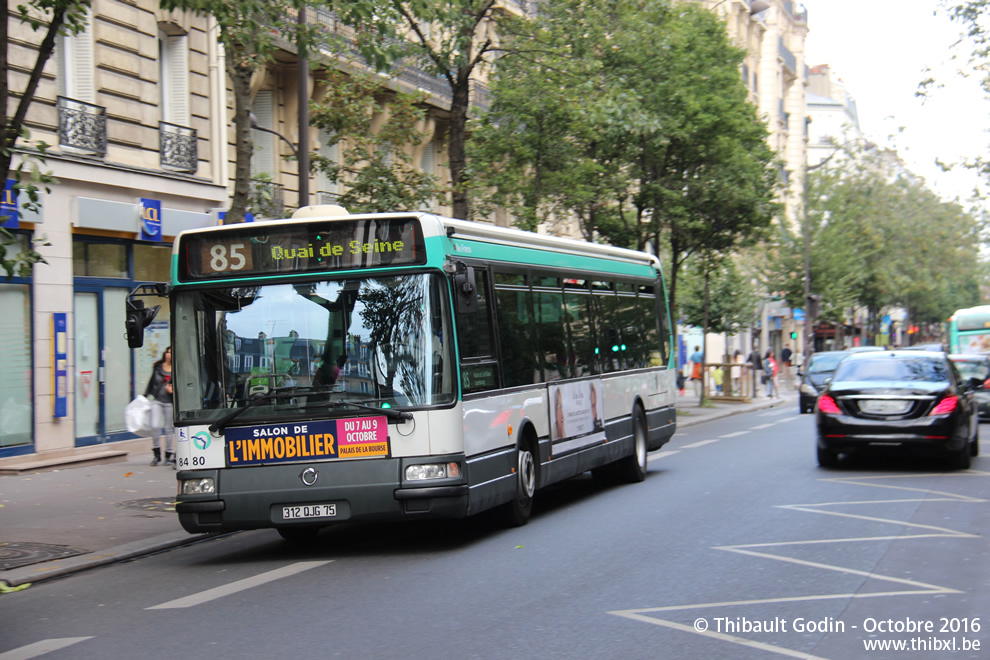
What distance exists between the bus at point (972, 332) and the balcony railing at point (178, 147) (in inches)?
1121

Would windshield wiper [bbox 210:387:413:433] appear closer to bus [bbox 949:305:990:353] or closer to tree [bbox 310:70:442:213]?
tree [bbox 310:70:442:213]

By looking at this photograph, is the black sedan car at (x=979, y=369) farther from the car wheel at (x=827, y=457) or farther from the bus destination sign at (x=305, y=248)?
the bus destination sign at (x=305, y=248)

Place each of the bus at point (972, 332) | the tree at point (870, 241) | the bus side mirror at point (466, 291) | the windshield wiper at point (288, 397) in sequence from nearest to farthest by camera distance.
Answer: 1. the windshield wiper at point (288, 397)
2. the bus side mirror at point (466, 291)
3. the bus at point (972, 332)
4. the tree at point (870, 241)

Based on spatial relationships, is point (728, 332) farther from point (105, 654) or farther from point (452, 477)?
point (105, 654)

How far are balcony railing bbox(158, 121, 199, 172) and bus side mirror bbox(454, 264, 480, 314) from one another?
12.3 meters

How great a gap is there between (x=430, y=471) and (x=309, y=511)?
100 cm

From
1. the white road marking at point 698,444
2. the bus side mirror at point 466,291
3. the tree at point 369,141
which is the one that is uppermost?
the tree at point 369,141

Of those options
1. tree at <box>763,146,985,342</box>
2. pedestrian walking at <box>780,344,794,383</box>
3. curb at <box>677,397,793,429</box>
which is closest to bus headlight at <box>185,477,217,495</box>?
curb at <box>677,397,793,429</box>

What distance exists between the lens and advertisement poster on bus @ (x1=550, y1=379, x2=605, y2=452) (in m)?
11.8

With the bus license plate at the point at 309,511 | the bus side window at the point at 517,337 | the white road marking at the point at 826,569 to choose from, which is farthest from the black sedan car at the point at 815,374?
the bus license plate at the point at 309,511

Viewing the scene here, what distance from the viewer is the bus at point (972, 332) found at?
129ft

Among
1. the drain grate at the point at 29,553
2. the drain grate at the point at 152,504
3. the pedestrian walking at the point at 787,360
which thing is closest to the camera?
the drain grate at the point at 29,553

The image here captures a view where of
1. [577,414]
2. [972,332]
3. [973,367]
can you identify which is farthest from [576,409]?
[972,332]

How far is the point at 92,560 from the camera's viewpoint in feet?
31.0
